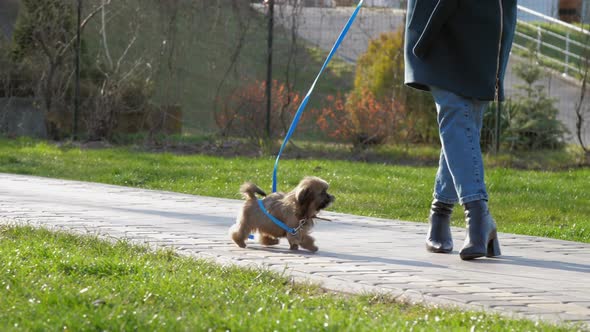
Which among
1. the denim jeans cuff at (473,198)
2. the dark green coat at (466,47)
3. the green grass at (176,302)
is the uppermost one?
the dark green coat at (466,47)

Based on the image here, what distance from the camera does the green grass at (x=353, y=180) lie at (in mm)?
9398

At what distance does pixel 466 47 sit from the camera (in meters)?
6.12

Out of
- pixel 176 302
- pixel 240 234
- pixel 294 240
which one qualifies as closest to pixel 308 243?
pixel 294 240

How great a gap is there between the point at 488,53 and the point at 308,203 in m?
1.54

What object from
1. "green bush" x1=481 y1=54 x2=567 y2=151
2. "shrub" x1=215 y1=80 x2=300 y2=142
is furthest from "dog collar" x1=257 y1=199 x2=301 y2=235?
"green bush" x1=481 y1=54 x2=567 y2=151

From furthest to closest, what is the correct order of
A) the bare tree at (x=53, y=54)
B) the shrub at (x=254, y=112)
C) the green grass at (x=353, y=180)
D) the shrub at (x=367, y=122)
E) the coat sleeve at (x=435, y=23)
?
the bare tree at (x=53, y=54)
the shrub at (x=254, y=112)
the shrub at (x=367, y=122)
the green grass at (x=353, y=180)
the coat sleeve at (x=435, y=23)

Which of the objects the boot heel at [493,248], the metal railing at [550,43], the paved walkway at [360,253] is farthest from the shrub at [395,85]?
the boot heel at [493,248]

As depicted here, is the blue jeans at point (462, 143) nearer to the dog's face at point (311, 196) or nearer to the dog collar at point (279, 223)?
the dog's face at point (311, 196)

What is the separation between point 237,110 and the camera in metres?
15.9

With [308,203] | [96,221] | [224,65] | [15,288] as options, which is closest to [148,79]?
[224,65]

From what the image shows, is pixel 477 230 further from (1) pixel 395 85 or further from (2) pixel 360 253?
(1) pixel 395 85

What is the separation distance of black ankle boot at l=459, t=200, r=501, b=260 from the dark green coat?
2.27 ft

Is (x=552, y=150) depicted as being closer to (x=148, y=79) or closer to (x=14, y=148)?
(x=148, y=79)

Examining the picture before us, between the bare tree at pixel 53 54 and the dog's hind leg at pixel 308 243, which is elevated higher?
the bare tree at pixel 53 54
